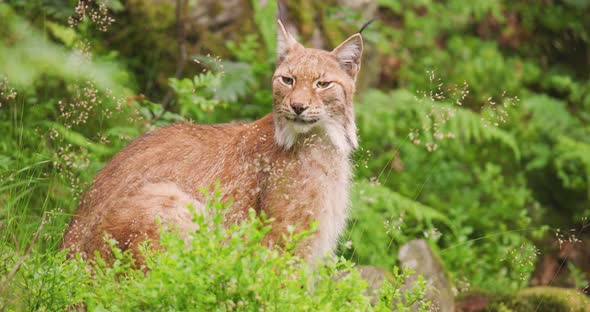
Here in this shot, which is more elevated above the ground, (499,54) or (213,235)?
(213,235)

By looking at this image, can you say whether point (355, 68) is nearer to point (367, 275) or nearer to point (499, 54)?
point (367, 275)

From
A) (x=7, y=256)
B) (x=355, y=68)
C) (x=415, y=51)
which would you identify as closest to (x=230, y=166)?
(x=355, y=68)

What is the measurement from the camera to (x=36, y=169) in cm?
523

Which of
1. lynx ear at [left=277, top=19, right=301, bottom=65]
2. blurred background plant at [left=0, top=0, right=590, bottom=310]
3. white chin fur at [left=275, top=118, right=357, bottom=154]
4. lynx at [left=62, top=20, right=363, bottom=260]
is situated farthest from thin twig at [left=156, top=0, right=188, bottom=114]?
white chin fur at [left=275, top=118, right=357, bottom=154]

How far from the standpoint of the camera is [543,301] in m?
5.59

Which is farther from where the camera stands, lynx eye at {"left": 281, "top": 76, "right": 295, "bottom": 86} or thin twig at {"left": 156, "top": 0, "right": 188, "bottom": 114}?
thin twig at {"left": 156, "top": 0, "right": 188, "bottom": 114}

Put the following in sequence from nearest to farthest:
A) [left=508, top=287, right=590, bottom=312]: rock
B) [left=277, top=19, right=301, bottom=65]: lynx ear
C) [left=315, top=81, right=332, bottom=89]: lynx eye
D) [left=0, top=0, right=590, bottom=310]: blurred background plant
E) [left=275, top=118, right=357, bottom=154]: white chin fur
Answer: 1. [left=275, top=118, right=357, bottom=154]: white chin fur
2. [left=315, top=81, right=332, bottom=89]: lynx eye
3. [left=508, top=287, right=590, bottom=312]: rock
4. [left=277, top=19, right=301, bottom=65]: lynx ear
5. [left=0, top=0, right=590, bottom=310]: blurred background plant

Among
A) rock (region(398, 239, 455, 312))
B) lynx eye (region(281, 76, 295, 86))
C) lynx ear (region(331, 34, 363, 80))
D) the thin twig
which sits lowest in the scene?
rock (region(398, 239, 455, 312))

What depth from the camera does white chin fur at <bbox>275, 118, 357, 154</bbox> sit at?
16.8 feet

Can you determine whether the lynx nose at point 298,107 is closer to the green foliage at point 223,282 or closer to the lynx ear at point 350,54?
the lynx ear at point 350,54

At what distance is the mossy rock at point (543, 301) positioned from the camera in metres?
5.42

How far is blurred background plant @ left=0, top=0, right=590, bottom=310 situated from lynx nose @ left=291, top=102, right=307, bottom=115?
2.48ft

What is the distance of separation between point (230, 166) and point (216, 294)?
6.34ft

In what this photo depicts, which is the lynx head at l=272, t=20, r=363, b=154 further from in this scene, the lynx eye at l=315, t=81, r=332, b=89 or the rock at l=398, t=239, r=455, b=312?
the rock at l=398, t=239, r=455, b=312
